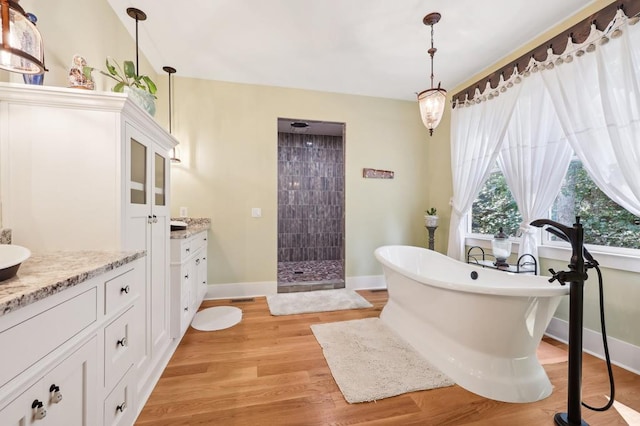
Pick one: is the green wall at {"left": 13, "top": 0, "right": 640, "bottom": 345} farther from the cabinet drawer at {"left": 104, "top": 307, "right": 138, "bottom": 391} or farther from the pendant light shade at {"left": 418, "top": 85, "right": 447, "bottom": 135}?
the cabinet drawer at {"left": 104, "top": 307, "right": 138, "bottom": 391}

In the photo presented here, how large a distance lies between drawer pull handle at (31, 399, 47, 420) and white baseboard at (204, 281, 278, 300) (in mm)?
2593

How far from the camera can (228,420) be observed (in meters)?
1.38

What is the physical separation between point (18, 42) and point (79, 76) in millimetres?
428

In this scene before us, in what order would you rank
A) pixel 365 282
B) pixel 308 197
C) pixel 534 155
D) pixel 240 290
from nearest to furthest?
pixel 534 155 → pixel 240 290 → pixel 365 282 → pixel 308 197

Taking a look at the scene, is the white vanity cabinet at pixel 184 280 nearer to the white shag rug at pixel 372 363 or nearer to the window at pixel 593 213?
the white shag rug at pixel 372 363

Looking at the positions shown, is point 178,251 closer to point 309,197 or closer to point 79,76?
point 79,76

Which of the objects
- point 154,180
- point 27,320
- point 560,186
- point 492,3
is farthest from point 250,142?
point 560,186

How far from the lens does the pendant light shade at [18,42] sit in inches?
33.3

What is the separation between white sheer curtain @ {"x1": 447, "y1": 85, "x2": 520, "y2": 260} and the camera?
102 inches

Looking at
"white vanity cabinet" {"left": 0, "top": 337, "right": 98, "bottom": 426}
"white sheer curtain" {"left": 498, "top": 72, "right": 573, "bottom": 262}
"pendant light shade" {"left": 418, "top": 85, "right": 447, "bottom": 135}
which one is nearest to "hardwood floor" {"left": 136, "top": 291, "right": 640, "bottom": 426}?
"white vanity cabinet" {"left": 0, "top": 337, "right": 98, "bottom": 426}

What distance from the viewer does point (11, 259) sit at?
87 cm

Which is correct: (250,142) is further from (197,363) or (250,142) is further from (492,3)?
(492,3)

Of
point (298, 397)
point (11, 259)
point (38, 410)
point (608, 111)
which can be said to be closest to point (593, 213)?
point (608, 111)

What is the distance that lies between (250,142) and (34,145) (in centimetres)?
225
